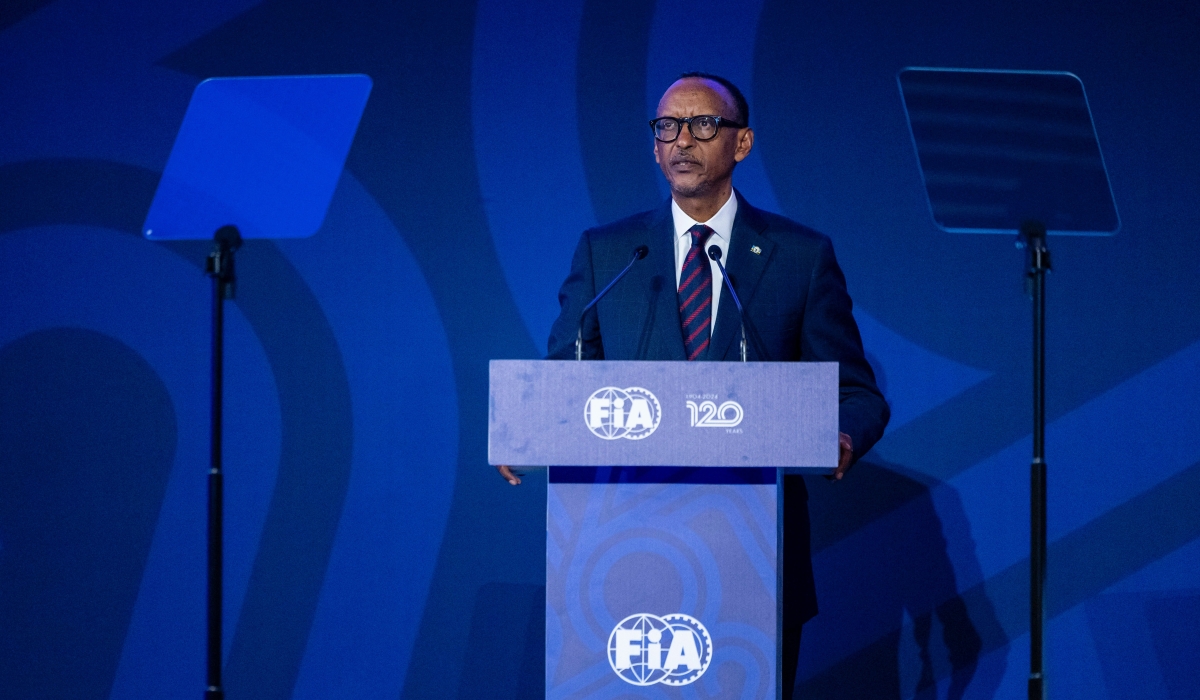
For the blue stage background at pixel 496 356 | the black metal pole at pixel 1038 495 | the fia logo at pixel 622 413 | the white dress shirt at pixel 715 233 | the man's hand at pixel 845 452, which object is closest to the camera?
the fia logo at pixel 622 413

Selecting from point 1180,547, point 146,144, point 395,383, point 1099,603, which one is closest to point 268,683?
point 395,383

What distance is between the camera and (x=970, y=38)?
404 cm

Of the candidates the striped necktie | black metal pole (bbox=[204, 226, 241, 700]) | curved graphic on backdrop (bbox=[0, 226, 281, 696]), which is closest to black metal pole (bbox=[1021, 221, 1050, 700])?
the striped necktie

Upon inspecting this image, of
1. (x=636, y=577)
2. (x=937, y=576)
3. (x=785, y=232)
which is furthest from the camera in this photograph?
(x=937, y=576)

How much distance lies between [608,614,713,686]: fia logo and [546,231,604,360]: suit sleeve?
102 cm

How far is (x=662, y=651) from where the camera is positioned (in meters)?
2.04

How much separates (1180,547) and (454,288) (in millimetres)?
2579

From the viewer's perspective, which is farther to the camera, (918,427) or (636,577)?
(918,427)

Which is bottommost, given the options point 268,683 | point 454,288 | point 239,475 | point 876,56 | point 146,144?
point 268,683

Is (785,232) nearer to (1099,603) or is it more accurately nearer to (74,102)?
(1099,603)

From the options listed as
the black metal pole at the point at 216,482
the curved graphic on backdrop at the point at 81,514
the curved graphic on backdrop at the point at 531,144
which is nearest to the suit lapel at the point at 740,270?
the black metal pole at the point at 216,482

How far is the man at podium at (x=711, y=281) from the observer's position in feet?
9.14

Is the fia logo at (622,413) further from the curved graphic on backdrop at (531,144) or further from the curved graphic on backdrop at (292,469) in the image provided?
the curved graphic on backdrop at (292,469)

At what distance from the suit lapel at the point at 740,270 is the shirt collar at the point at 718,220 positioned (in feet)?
0.06
